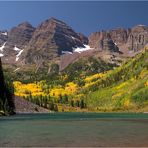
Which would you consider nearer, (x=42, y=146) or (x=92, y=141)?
(x=42, y=146)

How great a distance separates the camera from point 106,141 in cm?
6888

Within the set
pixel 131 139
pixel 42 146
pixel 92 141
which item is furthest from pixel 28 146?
pixel 131 139

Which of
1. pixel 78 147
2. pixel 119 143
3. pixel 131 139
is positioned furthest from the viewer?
pixel 131 139

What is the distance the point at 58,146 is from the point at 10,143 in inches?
366

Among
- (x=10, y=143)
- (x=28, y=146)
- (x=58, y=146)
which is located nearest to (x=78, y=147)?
(x=58, y=146)

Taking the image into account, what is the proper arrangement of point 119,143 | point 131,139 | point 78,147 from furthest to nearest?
point 131,139
point 119,143
point 78,147

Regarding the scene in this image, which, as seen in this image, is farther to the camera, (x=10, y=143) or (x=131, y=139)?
(x=131, y=139)

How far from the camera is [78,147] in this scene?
60156 mm

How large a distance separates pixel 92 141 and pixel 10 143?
1413 cm

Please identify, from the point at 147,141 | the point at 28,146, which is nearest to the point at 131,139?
the point at 147,141

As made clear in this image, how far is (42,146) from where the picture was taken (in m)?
62.1

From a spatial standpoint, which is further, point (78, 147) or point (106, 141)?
point (106, 141)

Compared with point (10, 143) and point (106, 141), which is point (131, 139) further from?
point (10, 143)

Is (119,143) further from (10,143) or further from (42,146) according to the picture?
(10,143)
